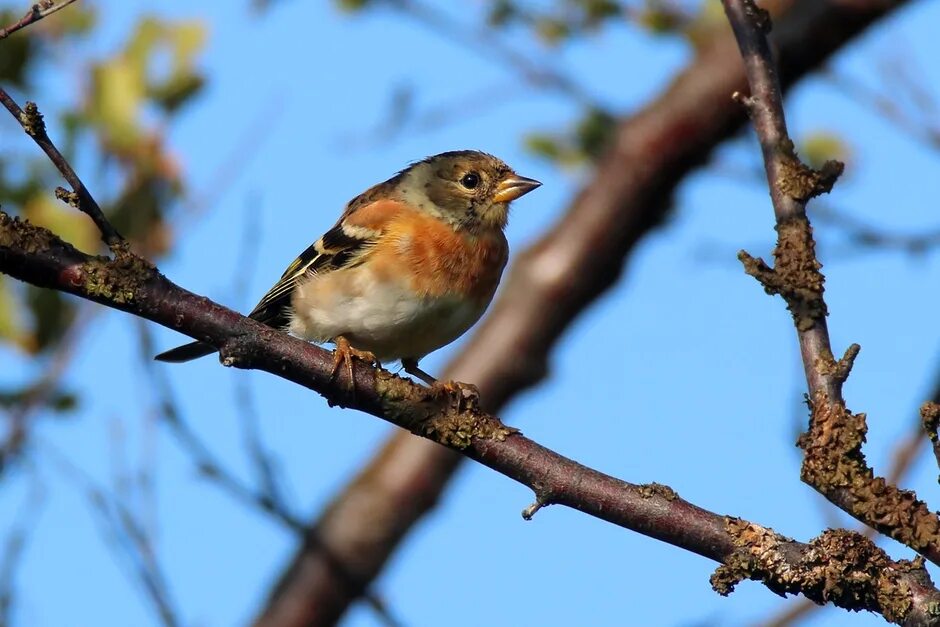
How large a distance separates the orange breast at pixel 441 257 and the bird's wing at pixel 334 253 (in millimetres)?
107

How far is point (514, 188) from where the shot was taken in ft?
21.6

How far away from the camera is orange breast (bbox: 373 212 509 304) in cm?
578

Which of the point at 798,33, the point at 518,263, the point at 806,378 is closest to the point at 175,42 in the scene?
the point at 518,263

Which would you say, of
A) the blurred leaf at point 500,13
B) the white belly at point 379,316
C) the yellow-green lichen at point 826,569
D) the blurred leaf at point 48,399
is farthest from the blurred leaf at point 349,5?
the yellow-green lichen at point 826,569

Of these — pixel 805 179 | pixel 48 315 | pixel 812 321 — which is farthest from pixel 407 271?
pixel 812 321

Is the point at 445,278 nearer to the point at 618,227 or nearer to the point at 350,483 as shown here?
the point at 618,227

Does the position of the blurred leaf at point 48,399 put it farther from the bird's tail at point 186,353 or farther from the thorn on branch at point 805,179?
the thorn on branch at point 805,179

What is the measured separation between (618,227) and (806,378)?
4061 mm

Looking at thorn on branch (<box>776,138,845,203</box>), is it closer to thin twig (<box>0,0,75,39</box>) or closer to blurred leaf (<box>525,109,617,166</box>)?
thin twig (<box>0,0,75,39</box>)

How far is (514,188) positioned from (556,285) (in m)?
1.13

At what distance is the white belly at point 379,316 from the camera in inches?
221

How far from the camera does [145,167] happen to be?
20.3 ft

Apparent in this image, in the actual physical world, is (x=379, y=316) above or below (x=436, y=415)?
above

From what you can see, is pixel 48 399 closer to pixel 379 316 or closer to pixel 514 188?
pixel 379 316
